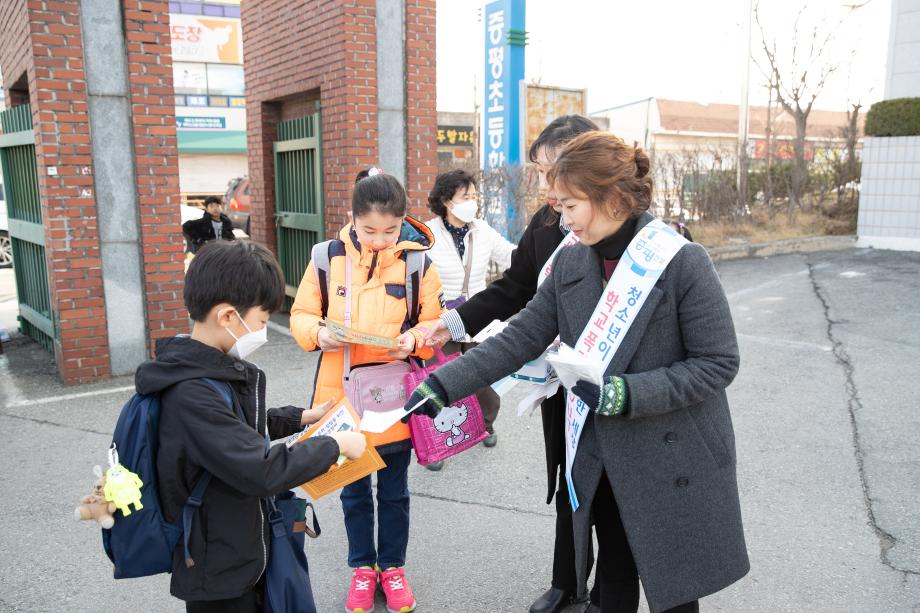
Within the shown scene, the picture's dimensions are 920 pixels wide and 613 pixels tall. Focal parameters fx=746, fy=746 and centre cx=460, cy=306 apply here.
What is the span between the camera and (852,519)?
13.3 ft

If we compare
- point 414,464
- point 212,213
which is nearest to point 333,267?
point 414,464

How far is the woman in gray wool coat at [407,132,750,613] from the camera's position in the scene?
7.11 ft

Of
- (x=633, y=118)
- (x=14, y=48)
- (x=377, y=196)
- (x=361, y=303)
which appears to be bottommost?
(x=361, y=303)

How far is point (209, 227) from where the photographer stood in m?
10.5

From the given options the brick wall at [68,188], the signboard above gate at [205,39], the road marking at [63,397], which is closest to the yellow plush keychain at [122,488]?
the road marking at [63,397]

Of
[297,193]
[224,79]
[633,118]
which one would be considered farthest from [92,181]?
[633,118]

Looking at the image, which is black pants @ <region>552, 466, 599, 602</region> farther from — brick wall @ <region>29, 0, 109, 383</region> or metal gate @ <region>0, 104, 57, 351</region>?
metal gate @ <region>0, 104, 57, 351</region>

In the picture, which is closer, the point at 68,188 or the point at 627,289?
the point at 627,289

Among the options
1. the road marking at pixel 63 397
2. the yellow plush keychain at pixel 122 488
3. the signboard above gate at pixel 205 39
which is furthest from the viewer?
the signboard above gate at pixel 205 39

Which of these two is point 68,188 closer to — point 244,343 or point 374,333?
point 374,333

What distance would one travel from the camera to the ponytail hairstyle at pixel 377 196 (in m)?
3.05

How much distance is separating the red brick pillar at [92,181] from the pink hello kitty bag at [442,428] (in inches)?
174

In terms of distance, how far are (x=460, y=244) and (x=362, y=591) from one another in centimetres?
239

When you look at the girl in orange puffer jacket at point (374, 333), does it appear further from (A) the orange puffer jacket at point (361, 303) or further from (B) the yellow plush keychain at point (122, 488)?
(B) the yellow plush keychain at point (122, 488)
